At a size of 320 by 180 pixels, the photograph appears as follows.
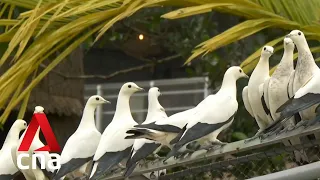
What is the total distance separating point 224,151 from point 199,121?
0.12 metres

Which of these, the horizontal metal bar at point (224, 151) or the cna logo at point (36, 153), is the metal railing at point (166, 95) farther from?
the horizontal metal bar at point (224, 151)

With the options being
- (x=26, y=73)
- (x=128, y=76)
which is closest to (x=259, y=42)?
(x=26, y=73)

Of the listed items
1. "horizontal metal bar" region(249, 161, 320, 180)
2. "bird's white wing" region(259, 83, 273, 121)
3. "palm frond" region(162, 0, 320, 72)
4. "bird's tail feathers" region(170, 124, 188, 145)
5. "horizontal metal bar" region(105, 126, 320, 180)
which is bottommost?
"horizontal metal bar" region(249, 161, 320, 180)

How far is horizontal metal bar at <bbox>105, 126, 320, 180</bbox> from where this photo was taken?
208 cm

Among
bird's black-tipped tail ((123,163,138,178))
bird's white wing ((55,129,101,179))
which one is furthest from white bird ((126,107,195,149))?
bird's white wing ((55,129,101,179))

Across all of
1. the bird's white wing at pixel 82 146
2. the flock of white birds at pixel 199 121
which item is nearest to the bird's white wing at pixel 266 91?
the flock of white birds at pixel 199 121

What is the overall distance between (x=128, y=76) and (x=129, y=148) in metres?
5.82

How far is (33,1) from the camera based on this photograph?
10.5ft

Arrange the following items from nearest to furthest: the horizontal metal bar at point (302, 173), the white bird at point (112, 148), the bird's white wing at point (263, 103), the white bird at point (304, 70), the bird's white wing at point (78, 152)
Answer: the horizontal metal bar at point (302, 173) → the white bird at point (304, 70) → the bird's white wing at point (263, 103) → the white bird at point (112, 148) → the bird's white wing at point (78, 152)

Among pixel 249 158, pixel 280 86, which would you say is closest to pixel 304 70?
pixel 280 86

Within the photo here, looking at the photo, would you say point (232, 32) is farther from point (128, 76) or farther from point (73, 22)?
point (128, 76)

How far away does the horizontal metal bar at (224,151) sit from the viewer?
2082 mm

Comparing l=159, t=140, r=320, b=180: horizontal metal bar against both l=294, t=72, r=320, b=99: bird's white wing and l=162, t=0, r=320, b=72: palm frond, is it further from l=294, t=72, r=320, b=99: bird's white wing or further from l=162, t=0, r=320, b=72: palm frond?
l=162, t=0, r=320, b=72: palm frond

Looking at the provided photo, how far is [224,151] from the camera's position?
2.30 metres
